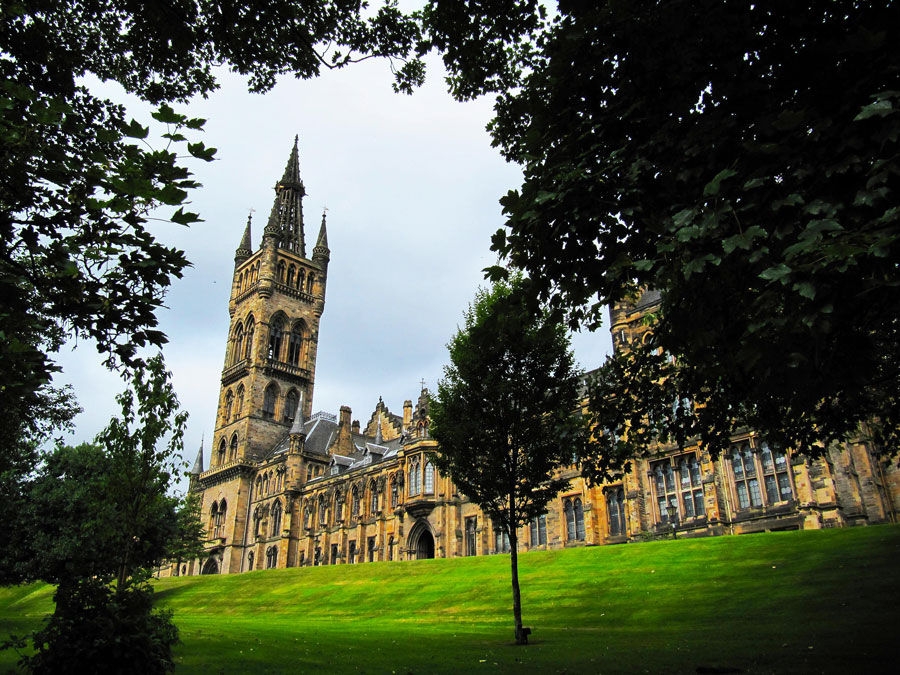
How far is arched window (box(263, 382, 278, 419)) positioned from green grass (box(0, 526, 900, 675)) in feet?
144

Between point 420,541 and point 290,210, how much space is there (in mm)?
58537

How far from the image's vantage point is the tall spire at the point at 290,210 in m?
91.5

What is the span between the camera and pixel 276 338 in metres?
82.5

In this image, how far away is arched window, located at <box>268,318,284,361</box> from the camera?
81.7 m

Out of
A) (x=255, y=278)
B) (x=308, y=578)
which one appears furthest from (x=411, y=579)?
(x=255, y=278)

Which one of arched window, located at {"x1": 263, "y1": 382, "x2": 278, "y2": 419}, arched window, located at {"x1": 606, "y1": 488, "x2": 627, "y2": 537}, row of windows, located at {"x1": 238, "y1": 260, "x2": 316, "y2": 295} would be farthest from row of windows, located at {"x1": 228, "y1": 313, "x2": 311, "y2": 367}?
arched window, located at {"x1": 606, "y1": 488, "x2": 627, "y2": 537}

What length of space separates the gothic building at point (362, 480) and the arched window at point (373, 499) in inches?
5.6

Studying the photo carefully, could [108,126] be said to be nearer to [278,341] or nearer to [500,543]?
[500,543]

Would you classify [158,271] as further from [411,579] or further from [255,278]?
[255,278]

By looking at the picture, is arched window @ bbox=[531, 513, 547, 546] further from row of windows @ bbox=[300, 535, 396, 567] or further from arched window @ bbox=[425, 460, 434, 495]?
row of windows @ bbox=[300, 535, 396, 567]

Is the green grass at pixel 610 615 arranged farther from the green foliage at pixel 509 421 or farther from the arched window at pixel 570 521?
the arched window at pixel 570 521

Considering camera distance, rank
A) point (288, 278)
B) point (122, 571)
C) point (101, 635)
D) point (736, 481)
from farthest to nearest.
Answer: point (288, 278) < point (736, 481) < point (122, 571) < point (101, 635)

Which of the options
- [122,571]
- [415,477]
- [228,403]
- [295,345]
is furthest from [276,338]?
[122,571]

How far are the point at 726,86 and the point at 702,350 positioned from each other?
293 cm
